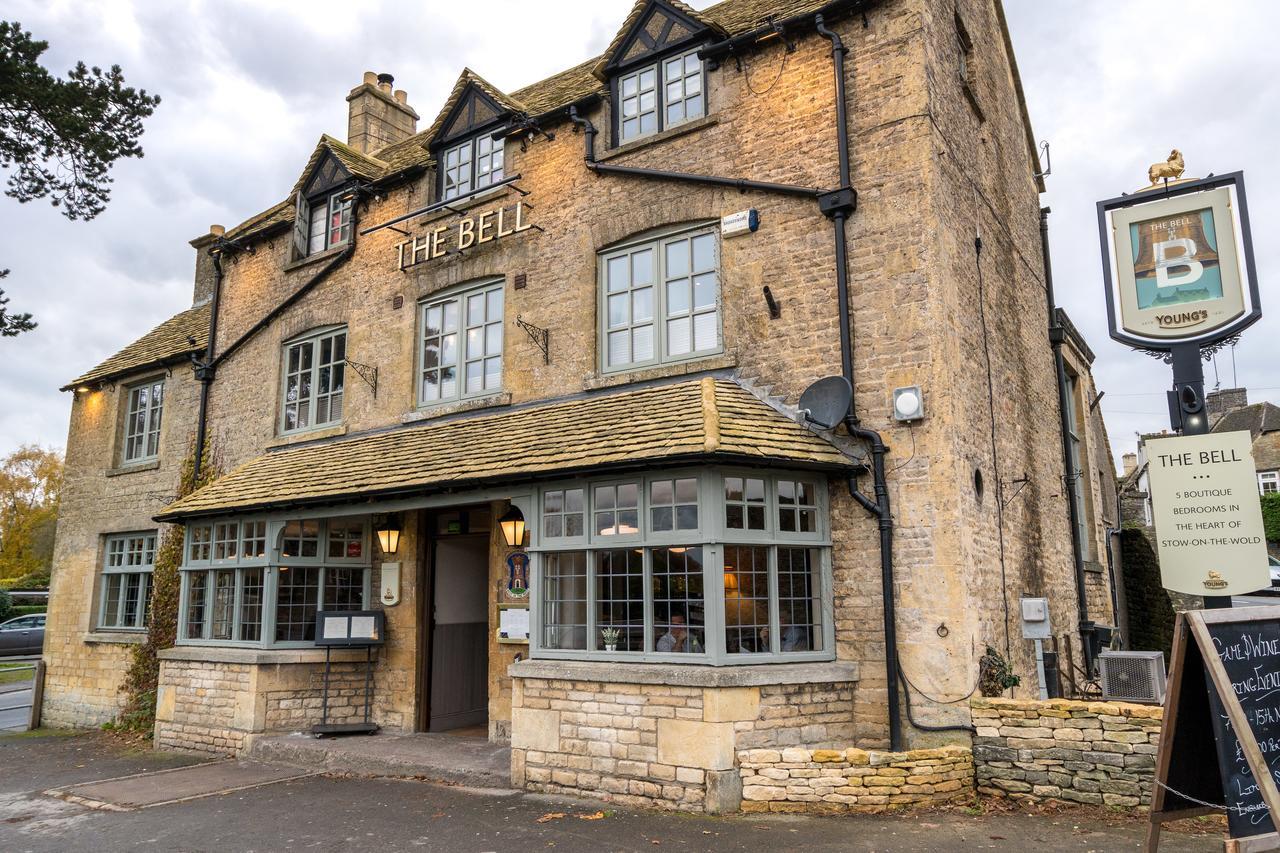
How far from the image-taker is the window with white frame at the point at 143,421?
1741cm

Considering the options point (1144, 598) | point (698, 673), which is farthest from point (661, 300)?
point (1144, 598)

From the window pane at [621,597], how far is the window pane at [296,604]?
5405 mm

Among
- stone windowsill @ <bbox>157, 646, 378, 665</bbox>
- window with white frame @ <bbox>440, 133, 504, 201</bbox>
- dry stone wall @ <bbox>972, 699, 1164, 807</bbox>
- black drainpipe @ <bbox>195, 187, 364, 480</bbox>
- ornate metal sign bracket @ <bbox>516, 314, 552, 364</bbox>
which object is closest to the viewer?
dry stone wall @ <bbox>972, 699, 1164, 807</bbox>

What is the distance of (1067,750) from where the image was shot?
7695 millimetres

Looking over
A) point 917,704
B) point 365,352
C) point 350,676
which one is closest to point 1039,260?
point 917,704

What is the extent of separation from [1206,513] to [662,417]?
486 centimetres

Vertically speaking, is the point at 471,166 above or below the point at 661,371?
above

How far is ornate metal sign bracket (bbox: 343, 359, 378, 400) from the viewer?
1363cm

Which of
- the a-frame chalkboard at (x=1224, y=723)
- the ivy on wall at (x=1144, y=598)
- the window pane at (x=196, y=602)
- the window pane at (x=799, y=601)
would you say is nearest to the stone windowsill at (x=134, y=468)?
the window pane at (x=196, y=602)

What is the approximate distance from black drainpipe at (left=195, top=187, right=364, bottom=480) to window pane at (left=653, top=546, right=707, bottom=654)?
8528 mm

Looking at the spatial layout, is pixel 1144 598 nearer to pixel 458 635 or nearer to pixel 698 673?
pixel 698 673

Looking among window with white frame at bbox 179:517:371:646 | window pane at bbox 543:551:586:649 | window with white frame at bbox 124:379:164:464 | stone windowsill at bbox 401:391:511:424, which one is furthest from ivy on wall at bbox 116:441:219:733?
window pane at bbox 543:551:586:649

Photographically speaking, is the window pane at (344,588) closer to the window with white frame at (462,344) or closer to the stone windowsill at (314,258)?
the window with white frame at (462,344)

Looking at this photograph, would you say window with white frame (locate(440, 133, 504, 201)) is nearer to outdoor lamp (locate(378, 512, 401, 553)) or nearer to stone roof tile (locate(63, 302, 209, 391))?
outdoor lamp (locate(378, 512, 401, 553))
